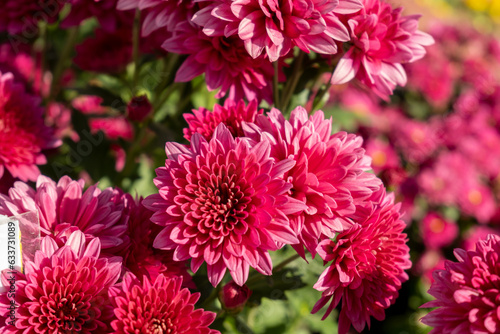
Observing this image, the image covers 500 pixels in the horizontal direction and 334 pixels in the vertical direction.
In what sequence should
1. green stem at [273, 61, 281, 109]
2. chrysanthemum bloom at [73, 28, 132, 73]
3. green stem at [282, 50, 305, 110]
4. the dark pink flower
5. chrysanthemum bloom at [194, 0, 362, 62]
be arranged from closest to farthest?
chrysanthemum bloom at [194, 0, 362, 62] → green stem at [273, 61, 281, 109] → green stem at [282, 50, 305, 110] → chrysanthemum bloom at [73, 28, 132, 73] → the dark pink flower

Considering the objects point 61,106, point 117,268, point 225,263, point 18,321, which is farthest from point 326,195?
point 61,106

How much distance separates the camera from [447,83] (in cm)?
249

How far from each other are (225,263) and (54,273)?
0.25 meters

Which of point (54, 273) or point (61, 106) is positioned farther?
point (61, 106)

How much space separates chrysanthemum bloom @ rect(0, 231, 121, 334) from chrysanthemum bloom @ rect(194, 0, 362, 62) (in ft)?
1.34

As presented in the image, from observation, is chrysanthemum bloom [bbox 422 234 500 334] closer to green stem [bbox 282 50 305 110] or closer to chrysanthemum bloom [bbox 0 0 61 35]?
green stem [bbox 282 50 305 110]

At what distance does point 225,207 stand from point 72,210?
0.88ft

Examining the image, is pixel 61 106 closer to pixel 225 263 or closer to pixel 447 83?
pixel 225 263

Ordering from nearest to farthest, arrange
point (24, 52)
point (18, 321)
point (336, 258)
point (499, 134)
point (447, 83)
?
point (18, 321) → point (336, 258) → point (24, 52) → point (499, 134) → point (447, 83)

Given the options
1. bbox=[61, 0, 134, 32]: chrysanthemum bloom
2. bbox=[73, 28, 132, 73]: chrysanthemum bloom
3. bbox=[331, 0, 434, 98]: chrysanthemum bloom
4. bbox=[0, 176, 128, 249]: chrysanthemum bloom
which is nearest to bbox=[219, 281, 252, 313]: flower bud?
bbox=[0, 176, 128, 249]: chrysanthemum bloom

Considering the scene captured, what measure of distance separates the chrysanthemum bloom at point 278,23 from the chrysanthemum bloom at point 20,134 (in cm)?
48

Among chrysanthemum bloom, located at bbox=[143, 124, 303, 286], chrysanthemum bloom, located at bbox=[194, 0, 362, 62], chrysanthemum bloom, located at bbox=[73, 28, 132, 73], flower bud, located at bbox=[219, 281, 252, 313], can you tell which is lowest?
flower bud, located at bbox=[219, 281, 252, 313]

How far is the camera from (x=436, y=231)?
1.98 m

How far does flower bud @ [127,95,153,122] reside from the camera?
41.1 inches
